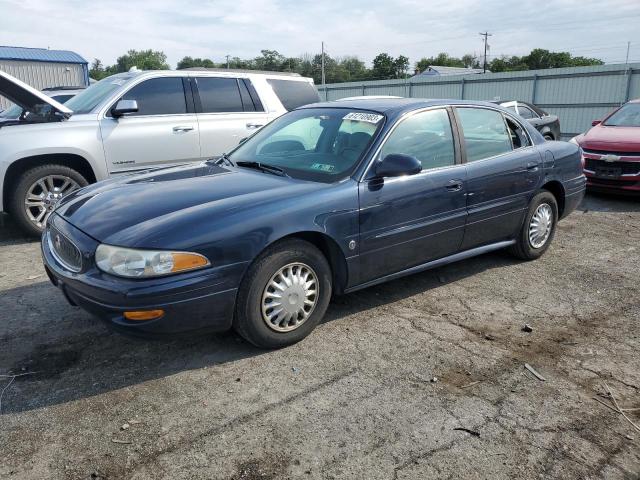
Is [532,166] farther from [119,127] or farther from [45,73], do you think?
[45,73]

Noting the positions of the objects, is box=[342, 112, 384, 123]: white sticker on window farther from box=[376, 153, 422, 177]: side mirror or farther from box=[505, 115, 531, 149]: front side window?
box=[505, 115, 531, 149]: front side window

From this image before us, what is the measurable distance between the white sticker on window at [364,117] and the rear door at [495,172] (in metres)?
0.88

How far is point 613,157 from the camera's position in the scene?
27.2 ft

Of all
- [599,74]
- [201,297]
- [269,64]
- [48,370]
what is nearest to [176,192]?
[201,297]

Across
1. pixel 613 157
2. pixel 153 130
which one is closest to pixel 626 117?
pixel 613 157

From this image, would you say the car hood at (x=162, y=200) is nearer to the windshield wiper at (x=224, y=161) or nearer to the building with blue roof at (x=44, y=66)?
the windshield wiper at (x=224, y=161)

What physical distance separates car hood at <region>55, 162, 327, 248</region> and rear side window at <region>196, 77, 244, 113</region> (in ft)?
10.3

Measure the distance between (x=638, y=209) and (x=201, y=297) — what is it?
7.46m

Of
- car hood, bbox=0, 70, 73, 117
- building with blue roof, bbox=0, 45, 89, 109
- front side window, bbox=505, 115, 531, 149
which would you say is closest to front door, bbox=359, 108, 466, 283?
Result: front side window, bbox=505, 115, 531, 149

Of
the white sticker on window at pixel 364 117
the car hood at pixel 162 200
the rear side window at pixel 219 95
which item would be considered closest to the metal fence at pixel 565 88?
the rear side window at pixel 219 95

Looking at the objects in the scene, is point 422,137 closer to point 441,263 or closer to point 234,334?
point 441,263

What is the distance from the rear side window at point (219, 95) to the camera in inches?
278

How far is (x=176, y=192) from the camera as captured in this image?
142 inches

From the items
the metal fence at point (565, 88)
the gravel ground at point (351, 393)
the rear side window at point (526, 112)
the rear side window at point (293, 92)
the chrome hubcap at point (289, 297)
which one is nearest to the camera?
the gravel ground at point (351, 393)
